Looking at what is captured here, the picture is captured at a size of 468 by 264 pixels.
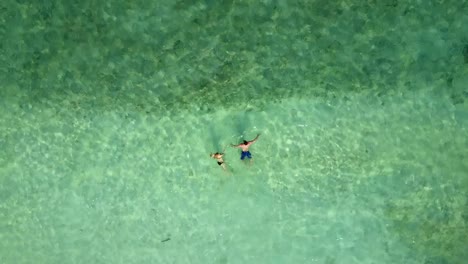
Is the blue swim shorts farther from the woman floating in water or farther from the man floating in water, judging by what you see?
the woman floating in water

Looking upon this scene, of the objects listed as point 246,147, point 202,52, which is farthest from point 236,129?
point 202,52

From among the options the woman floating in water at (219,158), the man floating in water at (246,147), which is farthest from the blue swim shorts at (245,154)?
the woman floating in water at (219,158)

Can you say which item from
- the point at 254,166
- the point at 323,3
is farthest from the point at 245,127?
the point at 323,3

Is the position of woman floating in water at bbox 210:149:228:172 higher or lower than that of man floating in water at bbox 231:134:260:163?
lower

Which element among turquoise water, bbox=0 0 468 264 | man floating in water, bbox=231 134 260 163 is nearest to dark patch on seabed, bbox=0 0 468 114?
turquoise water, bbox=0 0 468 264

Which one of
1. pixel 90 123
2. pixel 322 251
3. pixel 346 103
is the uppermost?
pixel 346 103

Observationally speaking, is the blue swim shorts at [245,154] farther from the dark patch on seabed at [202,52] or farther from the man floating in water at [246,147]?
the dark patch on seabed at [202,52]

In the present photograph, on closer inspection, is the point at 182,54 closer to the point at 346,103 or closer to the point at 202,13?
the point at 202,13

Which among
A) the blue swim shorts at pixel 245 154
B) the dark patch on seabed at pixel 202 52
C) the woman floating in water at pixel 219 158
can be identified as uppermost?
the dark patch on seabed at pixel 202 52
